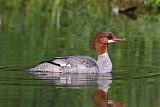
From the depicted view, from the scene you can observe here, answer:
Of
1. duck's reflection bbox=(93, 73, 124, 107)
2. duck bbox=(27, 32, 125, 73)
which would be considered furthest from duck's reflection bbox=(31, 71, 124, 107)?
duck bbox=(27, 32, 125, 73)

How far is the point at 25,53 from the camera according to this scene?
15914 millimetres

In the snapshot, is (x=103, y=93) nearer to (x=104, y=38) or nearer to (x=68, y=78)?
(x=68, y=78)

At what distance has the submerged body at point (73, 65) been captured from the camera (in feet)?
46.0

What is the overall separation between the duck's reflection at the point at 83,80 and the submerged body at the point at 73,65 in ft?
0.35

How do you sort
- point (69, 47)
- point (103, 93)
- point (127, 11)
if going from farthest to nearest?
point (127, 11) → point (69, 47) → point (103, 93)

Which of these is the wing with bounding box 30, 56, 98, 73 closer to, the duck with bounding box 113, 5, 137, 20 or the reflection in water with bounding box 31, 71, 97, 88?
the reflection in water with bounding box 31, 71, 97, 88

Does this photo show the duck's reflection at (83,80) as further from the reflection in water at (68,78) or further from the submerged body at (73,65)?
the submerged body at (73,65)

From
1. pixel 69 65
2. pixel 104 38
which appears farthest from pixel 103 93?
pixel 104 38

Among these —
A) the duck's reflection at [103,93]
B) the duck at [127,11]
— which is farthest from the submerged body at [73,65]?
the duck at [127,11]

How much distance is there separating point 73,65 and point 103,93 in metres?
2.00

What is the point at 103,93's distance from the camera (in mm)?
12258

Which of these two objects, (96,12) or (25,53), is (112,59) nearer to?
(25,53)

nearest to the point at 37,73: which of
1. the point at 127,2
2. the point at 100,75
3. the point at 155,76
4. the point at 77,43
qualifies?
the point at 100,75

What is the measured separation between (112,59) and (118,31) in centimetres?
485
